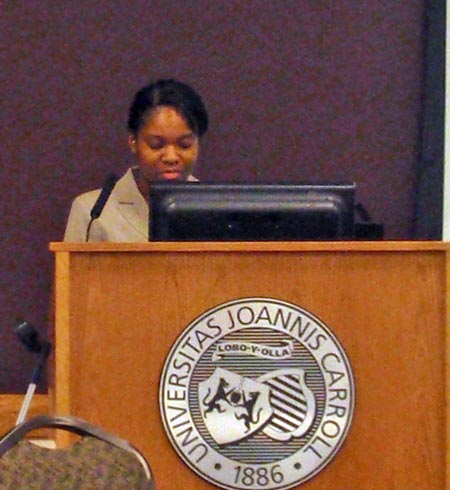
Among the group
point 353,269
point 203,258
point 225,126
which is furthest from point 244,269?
point 225,126

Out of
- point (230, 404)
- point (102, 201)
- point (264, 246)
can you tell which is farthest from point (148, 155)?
point (230, 404)

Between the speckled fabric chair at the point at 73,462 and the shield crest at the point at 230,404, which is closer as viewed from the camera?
the speckled fabric chair at the point at 73,462

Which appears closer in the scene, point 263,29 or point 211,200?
point 211,200

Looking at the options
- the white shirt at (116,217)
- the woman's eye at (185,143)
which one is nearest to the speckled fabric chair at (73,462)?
the white shirt at (116,217)

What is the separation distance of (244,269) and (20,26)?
1.52 meters

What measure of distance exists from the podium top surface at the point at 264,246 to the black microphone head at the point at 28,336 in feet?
1.34

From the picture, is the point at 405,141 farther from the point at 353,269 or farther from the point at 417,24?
the point at 353,269

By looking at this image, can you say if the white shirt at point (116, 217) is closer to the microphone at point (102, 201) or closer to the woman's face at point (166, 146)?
the woman's face at point (166, 146)

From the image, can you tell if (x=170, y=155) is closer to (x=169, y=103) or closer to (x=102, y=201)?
(x=169, y=103)

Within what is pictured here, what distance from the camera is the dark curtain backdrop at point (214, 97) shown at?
2990mm

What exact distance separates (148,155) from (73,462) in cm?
127

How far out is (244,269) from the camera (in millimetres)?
1775

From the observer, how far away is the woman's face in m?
2.69

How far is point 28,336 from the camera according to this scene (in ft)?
6.91
